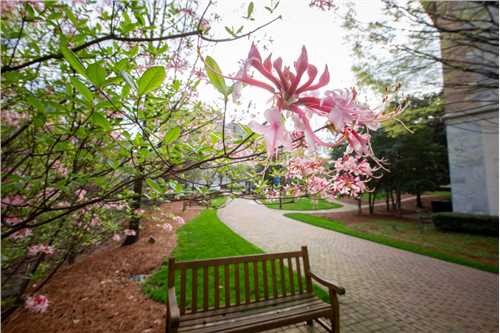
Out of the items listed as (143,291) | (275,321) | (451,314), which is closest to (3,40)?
(275,321)

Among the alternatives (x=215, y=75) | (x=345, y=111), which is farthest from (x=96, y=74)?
(x=345, y=111)

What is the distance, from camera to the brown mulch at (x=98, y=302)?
2973 millimetres

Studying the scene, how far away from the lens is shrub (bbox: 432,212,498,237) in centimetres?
845

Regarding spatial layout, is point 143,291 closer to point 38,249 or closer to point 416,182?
point 38,249

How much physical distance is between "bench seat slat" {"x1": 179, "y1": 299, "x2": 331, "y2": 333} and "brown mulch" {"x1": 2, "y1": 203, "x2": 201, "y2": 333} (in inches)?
37.9

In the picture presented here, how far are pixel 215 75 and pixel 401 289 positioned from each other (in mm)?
5455

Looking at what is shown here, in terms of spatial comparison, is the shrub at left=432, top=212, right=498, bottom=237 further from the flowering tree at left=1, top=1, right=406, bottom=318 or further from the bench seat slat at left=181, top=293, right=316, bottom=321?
the flowering tree at left=1, top=1, right=406, bottom=318

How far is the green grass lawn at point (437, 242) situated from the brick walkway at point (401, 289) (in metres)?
0.48

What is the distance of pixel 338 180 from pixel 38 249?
3.03 m

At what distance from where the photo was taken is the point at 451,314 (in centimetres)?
345

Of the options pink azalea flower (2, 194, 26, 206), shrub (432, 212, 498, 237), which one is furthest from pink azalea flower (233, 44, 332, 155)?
shrub (432, 212, 498, 237)

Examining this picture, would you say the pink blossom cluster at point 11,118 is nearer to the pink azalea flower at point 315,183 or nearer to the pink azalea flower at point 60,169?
the pink azalea flower at point 60,169

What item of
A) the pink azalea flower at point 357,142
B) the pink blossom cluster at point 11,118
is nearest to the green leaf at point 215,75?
the pink azalea flower at point 357,142

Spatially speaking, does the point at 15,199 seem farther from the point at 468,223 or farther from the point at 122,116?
the point at 468,223
